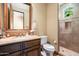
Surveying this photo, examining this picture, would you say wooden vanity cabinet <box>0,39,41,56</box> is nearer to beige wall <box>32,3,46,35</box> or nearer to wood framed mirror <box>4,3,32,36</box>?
beige wall <box>32,3,46,35</box>

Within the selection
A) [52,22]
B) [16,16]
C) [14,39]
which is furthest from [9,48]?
[52,22]

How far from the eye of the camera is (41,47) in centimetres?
207

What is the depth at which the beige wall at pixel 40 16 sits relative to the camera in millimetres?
1952

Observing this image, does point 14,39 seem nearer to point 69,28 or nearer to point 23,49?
point 23,49

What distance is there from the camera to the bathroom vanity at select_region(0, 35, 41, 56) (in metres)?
1.66

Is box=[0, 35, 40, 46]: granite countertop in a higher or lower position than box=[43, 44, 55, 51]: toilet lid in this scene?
higher

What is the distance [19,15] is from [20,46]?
514 millimetres

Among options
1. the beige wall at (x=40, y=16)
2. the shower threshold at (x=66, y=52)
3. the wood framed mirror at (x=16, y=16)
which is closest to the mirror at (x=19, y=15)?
the wood framed mirror at (x=16, y=16)

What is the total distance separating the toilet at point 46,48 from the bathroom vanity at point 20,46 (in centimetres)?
7

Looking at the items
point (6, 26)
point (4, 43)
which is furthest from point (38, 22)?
point (4, 43)

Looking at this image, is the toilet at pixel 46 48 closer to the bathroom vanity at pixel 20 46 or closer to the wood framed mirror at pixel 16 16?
the bathroom vanity at pixel 20 46

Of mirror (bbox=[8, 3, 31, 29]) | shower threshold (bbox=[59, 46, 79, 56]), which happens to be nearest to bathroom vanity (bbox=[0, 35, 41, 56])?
mirror (bbox=[8, 3, 31, 29])

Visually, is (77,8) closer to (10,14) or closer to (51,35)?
(51,35)

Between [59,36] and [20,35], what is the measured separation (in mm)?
688
